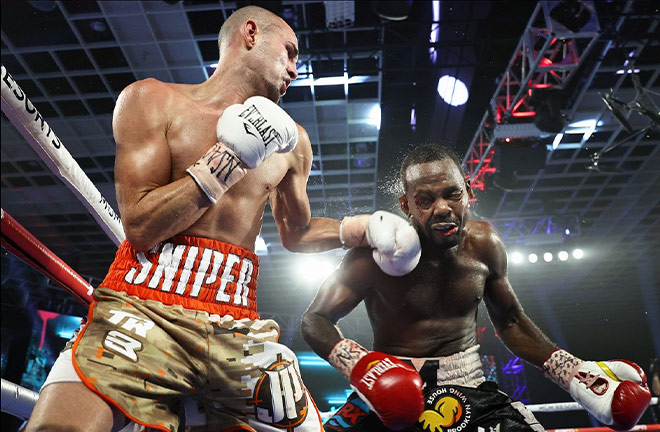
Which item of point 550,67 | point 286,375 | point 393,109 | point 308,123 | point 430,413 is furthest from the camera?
point 308,123

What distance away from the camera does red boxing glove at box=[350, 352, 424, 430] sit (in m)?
1.52

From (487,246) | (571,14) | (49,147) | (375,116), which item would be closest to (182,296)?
(49,147)

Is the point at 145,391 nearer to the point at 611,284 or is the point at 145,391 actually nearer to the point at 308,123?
the point at 308,123

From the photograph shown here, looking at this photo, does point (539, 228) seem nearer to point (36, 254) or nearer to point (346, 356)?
point (346, 356)

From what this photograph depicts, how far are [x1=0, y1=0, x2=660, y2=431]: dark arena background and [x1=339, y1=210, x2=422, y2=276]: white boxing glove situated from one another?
1.74 metres

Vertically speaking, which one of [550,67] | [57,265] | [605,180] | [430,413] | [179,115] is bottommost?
[430,413]

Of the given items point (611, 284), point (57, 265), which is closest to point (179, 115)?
point (57, 265)

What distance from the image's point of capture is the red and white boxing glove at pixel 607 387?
64.8 inches

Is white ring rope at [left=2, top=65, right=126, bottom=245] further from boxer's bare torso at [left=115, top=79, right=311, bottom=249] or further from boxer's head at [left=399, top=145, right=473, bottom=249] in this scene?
boxer's head at [left=399, top=145, right=473, bottom=249]

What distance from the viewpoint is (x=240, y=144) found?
1.34 meters

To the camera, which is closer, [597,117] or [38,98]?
[38,98]

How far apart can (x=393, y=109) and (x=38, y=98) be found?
486 centimetres

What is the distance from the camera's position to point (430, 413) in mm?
1736

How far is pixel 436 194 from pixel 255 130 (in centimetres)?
83
